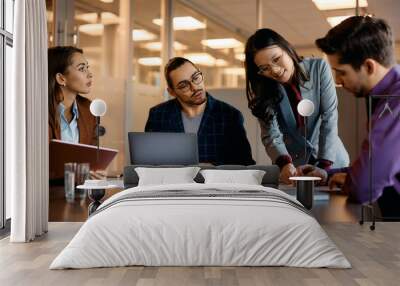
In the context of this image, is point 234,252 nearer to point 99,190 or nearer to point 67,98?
point 99,190

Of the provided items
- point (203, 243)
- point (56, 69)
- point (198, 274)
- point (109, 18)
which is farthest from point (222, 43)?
point (198, 274)

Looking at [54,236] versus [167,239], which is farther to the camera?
[54,236]

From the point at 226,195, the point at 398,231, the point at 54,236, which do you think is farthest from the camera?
the point at 398,231

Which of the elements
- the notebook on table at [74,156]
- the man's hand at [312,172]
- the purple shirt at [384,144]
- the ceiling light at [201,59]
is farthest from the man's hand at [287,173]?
the notebook on table at [74,156]

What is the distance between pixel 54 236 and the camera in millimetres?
5645

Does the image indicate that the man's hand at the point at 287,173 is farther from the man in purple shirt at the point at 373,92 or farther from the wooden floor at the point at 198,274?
the wooden floor at the point at 198,274

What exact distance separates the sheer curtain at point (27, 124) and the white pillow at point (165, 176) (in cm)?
110

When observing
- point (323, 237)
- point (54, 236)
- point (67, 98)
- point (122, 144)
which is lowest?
point (54, 236)

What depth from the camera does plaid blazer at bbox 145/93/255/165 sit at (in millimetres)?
7012

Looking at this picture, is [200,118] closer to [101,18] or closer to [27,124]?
[101,18]

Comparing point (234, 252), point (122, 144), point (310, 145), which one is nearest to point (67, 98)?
point (122, 144)

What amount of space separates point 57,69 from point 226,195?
11.1 feet

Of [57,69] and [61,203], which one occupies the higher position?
[57,69]

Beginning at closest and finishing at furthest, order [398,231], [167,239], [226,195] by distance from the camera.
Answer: [167,239]
[226,195]
[398,231]
